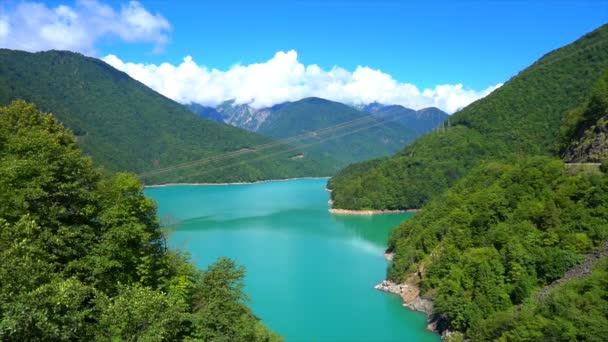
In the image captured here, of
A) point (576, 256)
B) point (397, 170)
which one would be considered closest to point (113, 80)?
point (397, 170)

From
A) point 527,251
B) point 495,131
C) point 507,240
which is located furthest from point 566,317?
point 495,131

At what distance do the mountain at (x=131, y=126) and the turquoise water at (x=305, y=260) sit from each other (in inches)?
1664

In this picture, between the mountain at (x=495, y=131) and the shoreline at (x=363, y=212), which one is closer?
the mountain at (x=495, y=131)

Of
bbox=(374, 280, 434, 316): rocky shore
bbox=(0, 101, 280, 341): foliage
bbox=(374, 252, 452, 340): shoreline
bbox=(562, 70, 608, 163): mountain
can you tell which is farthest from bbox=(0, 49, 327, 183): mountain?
bbox=(0, 101, 280, 341): foliage

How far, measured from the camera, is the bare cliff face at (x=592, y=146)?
86.2 feet

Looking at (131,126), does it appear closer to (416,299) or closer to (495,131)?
(495,131)

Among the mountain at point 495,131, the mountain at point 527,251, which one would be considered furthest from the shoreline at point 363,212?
the mountain at point 527,251

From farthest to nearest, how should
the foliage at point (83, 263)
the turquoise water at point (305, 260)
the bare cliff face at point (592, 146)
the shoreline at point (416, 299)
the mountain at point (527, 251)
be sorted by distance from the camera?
the bare cliff face at point (592, 146), the turquoise water at point (305, 260), the shoreline at point (416, 299), the mountain at point (527, 251), the foliage at point (83, 263)

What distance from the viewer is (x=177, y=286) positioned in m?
11.4

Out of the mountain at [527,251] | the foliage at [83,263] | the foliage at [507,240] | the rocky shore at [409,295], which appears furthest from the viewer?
the rocky shore at [409,295]

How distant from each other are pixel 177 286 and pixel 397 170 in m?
59.4

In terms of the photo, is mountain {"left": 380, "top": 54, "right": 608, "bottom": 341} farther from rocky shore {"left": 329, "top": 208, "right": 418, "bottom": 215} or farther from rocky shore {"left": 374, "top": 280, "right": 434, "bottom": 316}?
rocky shore {"left": 329, "top": 208, "right": 418, "bottom": 215}

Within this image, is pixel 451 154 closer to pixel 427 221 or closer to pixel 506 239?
pixel 427 221

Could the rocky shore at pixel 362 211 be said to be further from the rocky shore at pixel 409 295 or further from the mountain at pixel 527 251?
the rocky shore at pixel 409 295
